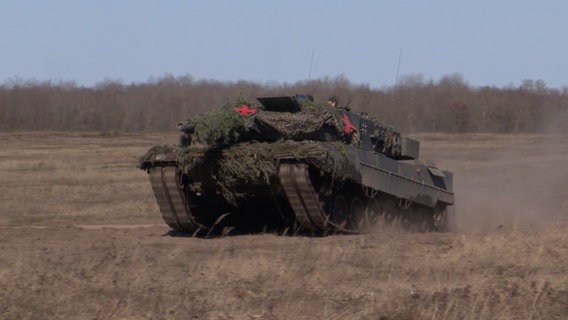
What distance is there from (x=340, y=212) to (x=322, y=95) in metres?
31.2

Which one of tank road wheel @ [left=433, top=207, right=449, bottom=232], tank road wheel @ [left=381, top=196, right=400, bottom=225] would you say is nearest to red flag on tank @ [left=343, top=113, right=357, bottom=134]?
tank road wheel @ [left=381, top=196, right=400, bottom=225]

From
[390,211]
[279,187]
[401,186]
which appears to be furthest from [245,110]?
[390,211]

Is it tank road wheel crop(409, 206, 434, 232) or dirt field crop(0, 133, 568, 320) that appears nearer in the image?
dirt field crop(0, 133, 568, 320)

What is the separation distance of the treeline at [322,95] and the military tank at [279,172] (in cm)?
3032

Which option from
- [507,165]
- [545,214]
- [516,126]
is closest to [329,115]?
[545,214]

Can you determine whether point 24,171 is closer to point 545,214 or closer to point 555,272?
point 545,214

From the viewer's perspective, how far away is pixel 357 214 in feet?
52.9

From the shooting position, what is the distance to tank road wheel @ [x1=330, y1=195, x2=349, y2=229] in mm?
15188

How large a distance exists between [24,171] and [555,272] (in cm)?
2411

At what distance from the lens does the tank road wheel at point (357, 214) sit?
15.9m

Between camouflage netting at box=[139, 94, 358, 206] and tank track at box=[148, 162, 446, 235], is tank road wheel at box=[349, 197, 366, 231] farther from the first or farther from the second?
camouflage netting at box=[139, 94, 358, 206]

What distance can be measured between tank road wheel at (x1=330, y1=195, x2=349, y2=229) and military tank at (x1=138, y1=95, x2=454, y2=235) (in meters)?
0.02

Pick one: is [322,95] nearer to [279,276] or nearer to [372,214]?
[372,214]

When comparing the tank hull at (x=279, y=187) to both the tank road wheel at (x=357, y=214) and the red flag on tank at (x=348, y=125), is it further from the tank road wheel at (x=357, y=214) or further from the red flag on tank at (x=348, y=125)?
the red flag on tank at (x=348, y=125)
